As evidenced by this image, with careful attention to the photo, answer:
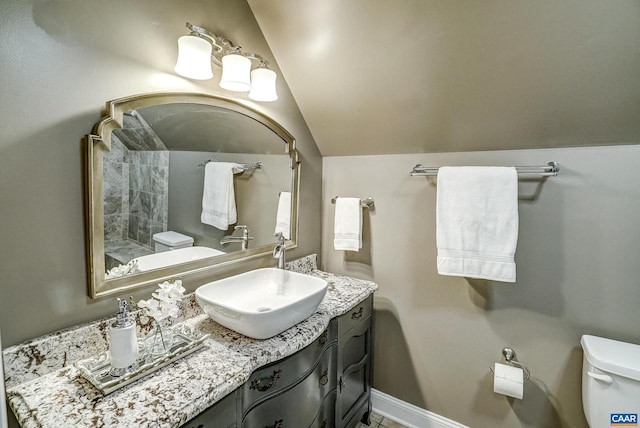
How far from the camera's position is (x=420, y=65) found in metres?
1.37

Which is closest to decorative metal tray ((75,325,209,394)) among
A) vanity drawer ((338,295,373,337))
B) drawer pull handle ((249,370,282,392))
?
drawer pull handle ((249,370,282,392))

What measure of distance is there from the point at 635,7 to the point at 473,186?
78 cm

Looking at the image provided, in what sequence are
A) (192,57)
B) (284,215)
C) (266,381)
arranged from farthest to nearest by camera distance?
(284,215) → (192,57) → (266,381)

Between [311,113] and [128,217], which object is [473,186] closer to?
[311,113]

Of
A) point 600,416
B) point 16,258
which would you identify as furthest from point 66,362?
point 600,416

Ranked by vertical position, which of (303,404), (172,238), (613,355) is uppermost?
(172,238)

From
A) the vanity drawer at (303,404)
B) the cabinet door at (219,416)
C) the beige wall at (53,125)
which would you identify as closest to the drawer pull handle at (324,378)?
the vanity drawer at (303,404)

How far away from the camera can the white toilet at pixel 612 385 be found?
1.15 metres

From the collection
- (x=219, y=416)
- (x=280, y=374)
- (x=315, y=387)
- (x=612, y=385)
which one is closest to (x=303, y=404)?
(x=315, y=387)

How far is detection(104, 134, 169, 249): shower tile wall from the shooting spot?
1044 mm

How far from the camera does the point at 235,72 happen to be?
1.30 metres

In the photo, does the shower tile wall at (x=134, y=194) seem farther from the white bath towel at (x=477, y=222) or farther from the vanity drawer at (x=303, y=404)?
the white bath towel at (x=477, y=222)

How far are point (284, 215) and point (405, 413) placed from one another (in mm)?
1424

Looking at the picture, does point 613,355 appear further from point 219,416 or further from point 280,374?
point 219,416
